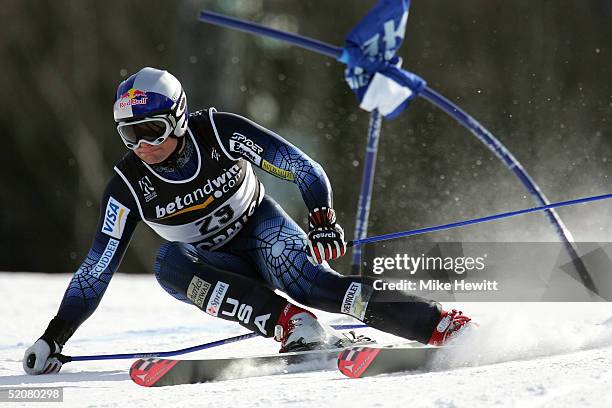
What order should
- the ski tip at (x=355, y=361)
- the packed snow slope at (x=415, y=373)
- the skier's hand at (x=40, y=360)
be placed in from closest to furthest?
the packed snow slope at (x=415, y=373), the ski tip at (x=355, y=361), the skier's hand at (x=40, y=360)

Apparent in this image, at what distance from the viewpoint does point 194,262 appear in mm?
3381

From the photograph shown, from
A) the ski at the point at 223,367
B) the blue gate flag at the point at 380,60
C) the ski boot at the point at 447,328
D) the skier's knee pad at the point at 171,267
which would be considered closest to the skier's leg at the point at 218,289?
the skier's knee pad at the point at 171,267

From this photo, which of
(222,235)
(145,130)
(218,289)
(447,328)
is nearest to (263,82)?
(222,235)

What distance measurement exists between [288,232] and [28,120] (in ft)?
45.9

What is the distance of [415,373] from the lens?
276cm

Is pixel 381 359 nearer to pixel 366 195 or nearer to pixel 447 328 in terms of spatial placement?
pixel 447 328

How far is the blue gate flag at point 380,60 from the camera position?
4.52 m

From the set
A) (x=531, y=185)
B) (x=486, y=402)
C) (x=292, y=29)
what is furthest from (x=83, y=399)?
(x=292, y=29)

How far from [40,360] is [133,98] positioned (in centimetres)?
95

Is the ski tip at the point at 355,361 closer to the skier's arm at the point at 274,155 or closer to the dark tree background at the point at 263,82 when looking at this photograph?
the skier's arm at the point at 274,155

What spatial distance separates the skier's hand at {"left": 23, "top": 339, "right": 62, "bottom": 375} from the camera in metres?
3.24

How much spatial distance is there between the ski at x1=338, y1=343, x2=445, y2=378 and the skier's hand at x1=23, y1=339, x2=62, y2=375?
1.08m

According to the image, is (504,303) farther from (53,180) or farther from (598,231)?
(53,180)

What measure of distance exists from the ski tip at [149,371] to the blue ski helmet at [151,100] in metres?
0.91
